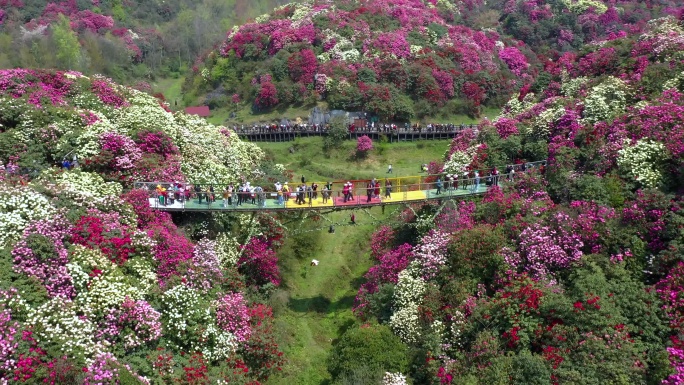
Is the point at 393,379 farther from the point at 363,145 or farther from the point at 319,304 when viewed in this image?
the point at 363,145

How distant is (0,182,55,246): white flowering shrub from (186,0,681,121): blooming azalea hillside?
103ft

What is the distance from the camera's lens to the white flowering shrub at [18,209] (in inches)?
787

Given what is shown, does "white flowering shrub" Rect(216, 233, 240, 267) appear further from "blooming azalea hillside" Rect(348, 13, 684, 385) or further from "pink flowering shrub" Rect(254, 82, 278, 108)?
"pink flowering shrub" Rect(254, 82, 278, 108)

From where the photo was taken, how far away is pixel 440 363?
21.0m

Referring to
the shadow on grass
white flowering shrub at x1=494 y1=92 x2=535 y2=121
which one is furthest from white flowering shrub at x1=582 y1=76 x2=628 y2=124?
the shadow on grass

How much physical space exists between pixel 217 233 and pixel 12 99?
40.0 ft

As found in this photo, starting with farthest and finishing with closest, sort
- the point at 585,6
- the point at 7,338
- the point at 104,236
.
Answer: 1. the point at 585,6
2. the point at 104,236
3. the point at 7,338

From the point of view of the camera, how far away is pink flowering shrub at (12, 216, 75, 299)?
62.7ft

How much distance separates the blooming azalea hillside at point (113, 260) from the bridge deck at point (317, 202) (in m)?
0.90

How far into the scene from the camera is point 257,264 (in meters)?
27.1

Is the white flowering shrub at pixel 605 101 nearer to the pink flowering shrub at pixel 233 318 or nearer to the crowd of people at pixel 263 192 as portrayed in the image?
the crowd of people at pixel 263 192

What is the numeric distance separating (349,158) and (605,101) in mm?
20073

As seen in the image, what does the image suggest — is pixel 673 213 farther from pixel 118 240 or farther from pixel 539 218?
pixel 118 240

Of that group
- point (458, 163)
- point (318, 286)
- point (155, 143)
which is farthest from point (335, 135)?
point (155, 143)
